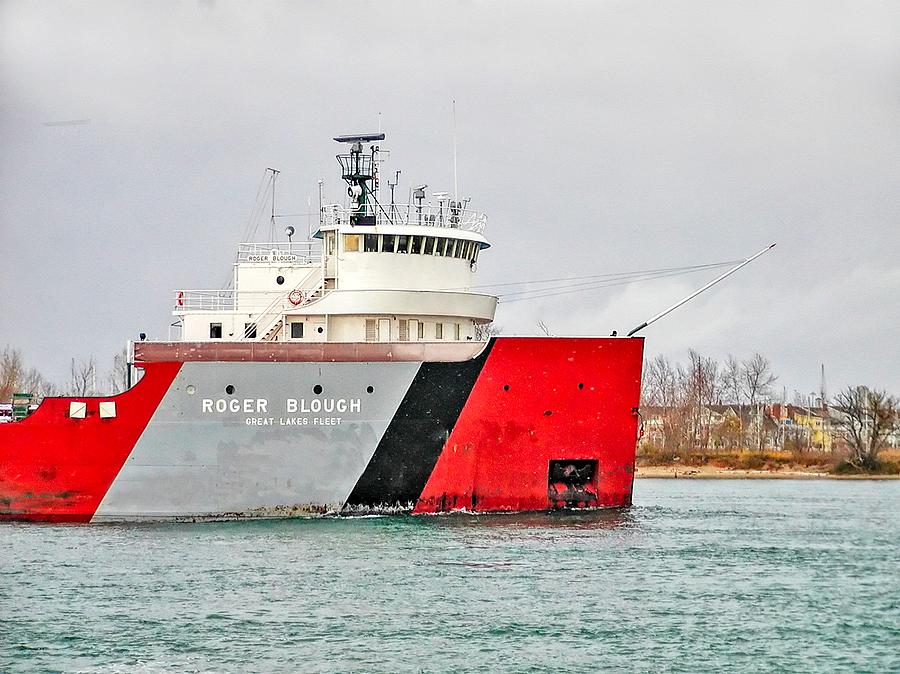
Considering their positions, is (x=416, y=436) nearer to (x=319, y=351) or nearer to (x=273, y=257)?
(x=319, y=351)

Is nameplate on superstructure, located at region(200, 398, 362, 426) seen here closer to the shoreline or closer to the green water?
the green water

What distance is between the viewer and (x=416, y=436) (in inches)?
1114

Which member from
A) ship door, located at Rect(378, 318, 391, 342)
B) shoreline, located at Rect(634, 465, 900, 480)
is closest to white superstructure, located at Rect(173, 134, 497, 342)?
ship door, located at Rect(378, 318, 391, 342)

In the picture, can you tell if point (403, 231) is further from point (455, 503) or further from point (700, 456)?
point (700, 456)

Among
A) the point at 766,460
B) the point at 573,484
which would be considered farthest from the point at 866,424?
the point at 573,484

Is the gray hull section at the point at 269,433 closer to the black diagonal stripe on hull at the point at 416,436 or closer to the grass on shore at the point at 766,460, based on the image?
the black diagonal stripe on hull at the point at 416,436

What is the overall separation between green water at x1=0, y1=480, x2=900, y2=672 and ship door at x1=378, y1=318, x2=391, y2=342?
13.6ft

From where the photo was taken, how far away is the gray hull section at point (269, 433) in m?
28.3

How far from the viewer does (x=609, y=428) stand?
95.0ft

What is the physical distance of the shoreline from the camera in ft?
178

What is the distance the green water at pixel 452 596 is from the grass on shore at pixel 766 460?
2680cm

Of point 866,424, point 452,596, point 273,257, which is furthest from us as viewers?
point 866,424

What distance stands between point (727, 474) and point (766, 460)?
8.94ft

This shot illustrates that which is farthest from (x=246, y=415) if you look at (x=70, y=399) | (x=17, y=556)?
(x=17, y=556)
